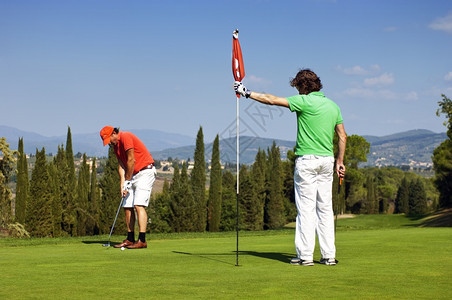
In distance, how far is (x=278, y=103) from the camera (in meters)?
7.80

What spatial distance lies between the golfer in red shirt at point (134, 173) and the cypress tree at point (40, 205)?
1517 inches

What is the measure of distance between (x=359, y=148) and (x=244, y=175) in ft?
55.6

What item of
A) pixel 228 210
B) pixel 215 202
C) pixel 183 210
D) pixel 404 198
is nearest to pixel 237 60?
pixel 183 210

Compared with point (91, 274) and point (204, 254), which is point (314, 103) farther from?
point (91, 274)

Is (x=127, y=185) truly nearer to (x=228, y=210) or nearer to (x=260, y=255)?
(x=260, y=255)

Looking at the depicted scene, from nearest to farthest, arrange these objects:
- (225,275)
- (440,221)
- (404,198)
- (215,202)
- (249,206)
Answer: (225,275), (440,221), (215,202), (249,206), (404,198)

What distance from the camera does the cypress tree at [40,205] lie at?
153ft

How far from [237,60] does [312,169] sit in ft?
6.82

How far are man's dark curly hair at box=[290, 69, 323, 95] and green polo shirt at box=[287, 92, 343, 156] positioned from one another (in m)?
0.19

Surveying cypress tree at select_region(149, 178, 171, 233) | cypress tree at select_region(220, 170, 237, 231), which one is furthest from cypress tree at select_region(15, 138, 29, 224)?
cypress tree at select_region(220, 170, 237, 231)

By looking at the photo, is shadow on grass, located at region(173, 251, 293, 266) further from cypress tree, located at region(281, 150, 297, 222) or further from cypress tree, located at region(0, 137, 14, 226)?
cypress tree, located at region(281, 150, 297, 222)

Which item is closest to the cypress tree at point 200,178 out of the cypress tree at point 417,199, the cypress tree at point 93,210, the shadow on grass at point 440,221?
the cypress tree at point 93,210

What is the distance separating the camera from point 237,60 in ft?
28.3

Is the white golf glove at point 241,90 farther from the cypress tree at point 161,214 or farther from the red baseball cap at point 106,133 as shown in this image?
the cypress tree at point 161,214
